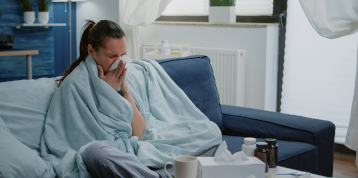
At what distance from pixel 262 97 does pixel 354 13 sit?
1.00m

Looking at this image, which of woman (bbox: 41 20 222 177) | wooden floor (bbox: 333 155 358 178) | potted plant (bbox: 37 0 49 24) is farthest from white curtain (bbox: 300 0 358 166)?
potted plant (bbox: 37 0 49 24)

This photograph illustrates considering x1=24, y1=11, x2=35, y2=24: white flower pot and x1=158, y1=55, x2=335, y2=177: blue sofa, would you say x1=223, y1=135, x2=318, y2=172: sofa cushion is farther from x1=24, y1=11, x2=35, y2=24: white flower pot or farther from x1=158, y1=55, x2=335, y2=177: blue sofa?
x1=24, y1=11, x2=35, y2=24: white flower pot

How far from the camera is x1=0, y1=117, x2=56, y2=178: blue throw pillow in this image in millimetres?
1475

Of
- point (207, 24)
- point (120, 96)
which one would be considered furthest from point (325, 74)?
point (120, 96)

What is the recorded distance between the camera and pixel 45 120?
1856mm

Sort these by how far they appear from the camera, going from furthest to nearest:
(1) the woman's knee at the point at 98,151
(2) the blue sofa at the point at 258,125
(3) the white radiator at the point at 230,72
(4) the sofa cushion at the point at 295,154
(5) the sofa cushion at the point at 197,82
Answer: (3) the white radiator at the point at 230,72
(5) the sofa cushion at the point at 197,82
(2) the blue sofa at the point at 258,125
(4) the sofa cushion at the point at 295,154
(1) the woman's knee at the point at 98,151

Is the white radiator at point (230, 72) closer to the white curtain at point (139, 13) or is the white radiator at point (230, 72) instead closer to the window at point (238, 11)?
the window at point (238, 11)

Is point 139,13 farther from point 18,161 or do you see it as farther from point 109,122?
point 18,161

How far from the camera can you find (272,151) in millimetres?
1625

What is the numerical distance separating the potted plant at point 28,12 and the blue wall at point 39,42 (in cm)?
8

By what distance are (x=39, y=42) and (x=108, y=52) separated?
2.84 metres

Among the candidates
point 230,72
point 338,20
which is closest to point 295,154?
point 338,20

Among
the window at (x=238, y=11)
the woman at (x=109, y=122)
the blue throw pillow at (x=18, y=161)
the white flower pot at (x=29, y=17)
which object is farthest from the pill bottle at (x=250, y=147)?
the white flower pot at (x=29, y=17)

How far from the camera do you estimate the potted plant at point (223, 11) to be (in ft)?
11.9
